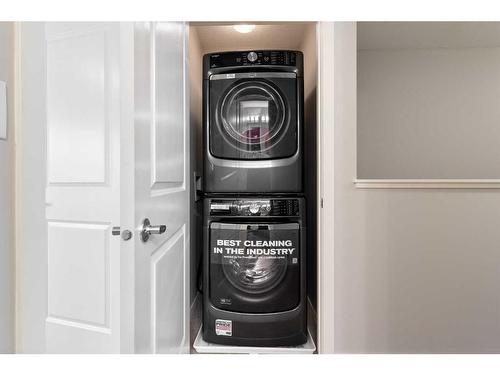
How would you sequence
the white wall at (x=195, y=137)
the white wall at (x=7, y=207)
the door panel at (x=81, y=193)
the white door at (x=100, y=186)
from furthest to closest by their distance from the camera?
1. the white wall at (x=195, y=137)
2. the door panel at (x=81, y=193)
3. the white door at (x=100, y=186)
4. the white wall at (x=7, y=207)

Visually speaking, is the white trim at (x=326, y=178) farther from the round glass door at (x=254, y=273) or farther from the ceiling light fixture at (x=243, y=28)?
the ceiling light fixture at (x=243, y=28)

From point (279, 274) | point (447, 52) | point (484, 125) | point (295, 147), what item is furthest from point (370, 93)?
→ point (279, 274)

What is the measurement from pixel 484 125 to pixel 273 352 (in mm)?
2586

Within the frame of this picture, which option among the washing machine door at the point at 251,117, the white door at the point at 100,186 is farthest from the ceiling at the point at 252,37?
the white door at the point at 100,186

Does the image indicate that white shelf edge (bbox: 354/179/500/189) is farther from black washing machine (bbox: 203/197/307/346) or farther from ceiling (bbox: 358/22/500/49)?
ceiling (bbox: 358/22/500/49)

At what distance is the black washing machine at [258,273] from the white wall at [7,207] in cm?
98

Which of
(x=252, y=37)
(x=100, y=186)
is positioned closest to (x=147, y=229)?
(x=100, y=186)

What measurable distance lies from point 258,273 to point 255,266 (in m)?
0.04

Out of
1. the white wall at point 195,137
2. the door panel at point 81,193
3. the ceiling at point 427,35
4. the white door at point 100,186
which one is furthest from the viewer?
the ceiling at point 427,35

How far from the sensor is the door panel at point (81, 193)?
4.13 ft

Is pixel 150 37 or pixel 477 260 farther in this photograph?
pixel 477 260

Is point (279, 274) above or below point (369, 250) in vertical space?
below

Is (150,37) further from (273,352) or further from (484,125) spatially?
(484,125)

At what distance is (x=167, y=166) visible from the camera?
3.34 feet
